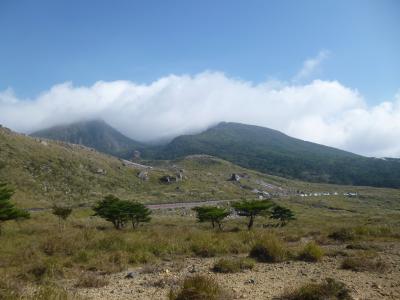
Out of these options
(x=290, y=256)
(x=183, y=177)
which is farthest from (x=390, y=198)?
(x=290, y=256)

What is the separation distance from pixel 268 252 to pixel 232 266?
2497 millimetres

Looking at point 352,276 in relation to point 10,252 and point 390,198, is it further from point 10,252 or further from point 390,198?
point 390,198

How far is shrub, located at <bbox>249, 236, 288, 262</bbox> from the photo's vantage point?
45.4ft

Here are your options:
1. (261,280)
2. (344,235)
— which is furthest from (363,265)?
(344,235)

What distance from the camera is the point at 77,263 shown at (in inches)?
521

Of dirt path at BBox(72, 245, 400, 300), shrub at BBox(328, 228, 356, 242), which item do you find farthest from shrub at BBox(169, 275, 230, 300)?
shrub at BBox(328, 228, 356, 242)

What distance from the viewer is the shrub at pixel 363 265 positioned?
11.9 meters

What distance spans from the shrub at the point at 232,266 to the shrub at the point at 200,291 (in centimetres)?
290

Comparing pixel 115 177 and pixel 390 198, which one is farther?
pixel 390 198

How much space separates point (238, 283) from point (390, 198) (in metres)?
138

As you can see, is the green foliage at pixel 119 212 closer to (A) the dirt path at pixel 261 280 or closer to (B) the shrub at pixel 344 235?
(B) the shrub at pixel 344 235

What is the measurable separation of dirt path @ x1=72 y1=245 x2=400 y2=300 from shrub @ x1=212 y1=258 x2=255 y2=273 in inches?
10.8

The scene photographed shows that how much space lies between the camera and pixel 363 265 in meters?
12.2

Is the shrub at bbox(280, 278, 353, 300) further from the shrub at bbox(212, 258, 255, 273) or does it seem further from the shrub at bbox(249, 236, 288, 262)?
the shrub at bbox(249, 236, 288, 262)
